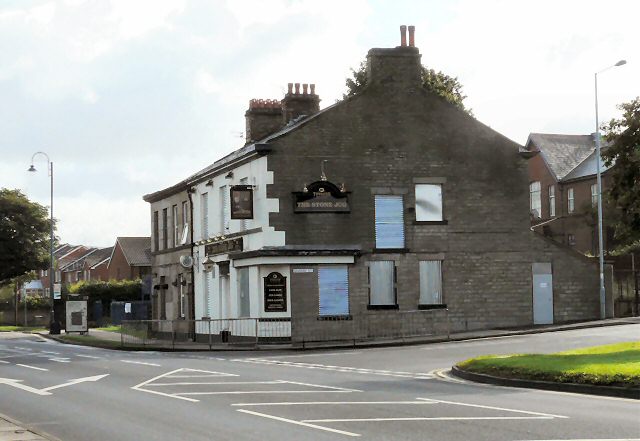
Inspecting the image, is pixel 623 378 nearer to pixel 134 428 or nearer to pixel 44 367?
pixel 134 428

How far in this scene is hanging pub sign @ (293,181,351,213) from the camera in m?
39.9

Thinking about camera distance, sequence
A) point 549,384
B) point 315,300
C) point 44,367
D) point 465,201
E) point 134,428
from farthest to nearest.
Answer: point 465,201
point 315,300
point 44,367
point 549,384
point 134,428

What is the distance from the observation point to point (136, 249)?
119 meters

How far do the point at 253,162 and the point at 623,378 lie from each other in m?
24.7

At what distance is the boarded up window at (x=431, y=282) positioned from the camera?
41.3 metres

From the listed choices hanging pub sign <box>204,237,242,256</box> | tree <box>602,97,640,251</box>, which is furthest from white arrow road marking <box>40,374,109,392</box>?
hanging pub sign <box>204,237,242,256</box>

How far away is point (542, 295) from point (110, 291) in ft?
161

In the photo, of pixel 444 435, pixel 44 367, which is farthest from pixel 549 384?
pixel 44 367

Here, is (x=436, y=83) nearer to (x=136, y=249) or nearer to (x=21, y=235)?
(x=21, y=235)

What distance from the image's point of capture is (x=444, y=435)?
12.4m

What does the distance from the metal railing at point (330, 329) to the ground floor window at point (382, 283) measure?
0.70 m

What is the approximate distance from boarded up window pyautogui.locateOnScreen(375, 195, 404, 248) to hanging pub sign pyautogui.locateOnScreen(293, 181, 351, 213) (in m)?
1.45

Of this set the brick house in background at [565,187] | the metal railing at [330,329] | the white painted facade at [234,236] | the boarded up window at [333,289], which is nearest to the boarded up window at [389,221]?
the boarded up window at [333,289]

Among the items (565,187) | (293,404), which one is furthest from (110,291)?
(293,404)
